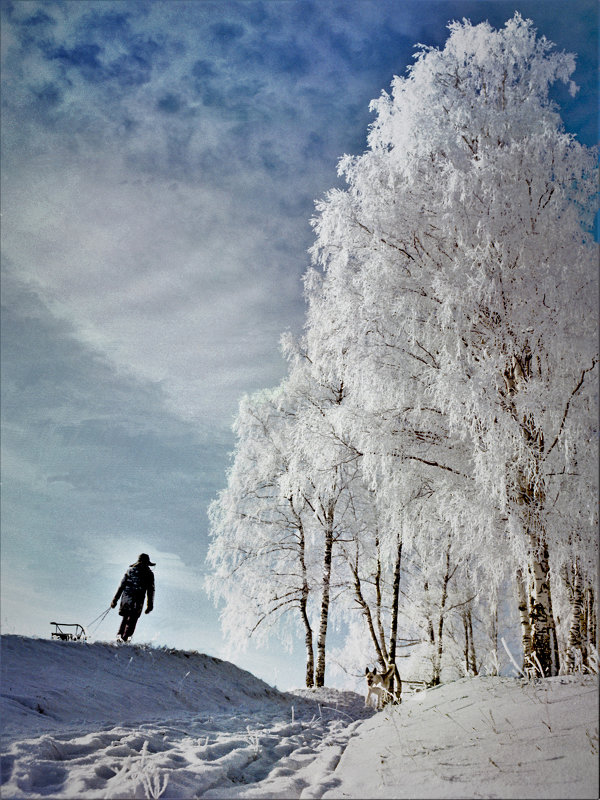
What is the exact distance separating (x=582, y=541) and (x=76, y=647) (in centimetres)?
772

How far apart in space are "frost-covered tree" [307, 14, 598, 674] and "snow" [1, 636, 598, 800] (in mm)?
2501

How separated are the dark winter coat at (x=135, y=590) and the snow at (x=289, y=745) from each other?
306cm

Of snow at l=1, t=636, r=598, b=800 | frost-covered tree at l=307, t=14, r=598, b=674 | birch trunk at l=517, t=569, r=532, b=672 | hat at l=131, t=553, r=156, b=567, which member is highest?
frost-covered tree at l=307, t=14, r=598, b=674

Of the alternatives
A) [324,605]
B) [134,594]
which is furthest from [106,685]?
[324,605]

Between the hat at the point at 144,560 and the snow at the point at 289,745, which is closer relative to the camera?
the snow at the point at 289,745

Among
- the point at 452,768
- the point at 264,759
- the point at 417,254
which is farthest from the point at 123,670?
the point at 417,254

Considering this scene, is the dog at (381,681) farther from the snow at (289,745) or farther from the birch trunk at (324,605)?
the birch trunk at (324,605)

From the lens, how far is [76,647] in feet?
28.2

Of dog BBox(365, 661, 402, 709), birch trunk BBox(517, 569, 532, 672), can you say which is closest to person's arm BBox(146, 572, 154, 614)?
dog BBox(365, 661, 402, 709)

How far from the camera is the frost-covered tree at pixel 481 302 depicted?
22.7 ft

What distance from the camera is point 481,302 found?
7.72 meters

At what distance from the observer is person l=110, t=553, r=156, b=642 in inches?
422

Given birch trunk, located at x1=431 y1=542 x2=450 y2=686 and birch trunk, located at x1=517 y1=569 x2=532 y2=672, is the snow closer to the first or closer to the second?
birch trunk, located at x1=517 y1=569 x2=532 y2=672

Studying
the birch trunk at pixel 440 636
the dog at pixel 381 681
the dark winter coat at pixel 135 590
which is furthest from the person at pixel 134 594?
the birch trunk at pixel 440 636
